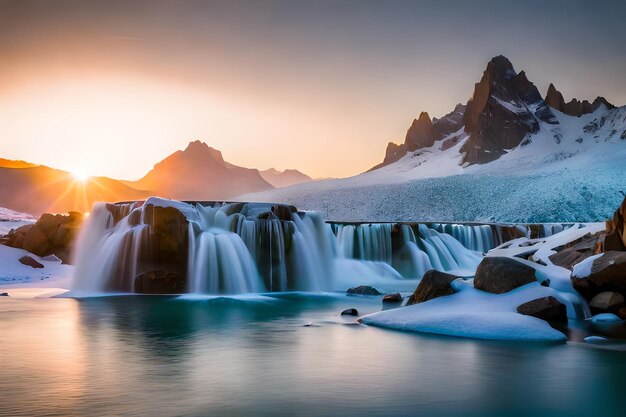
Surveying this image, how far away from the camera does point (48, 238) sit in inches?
1791

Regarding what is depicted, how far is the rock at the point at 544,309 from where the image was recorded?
19.7m

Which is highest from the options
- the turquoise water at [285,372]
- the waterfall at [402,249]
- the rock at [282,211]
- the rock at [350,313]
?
the rock at [282,211]

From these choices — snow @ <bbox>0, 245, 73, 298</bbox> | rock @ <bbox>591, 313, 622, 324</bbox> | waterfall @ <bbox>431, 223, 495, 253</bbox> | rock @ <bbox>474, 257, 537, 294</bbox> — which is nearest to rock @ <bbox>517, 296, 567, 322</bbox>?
rock @ <bbox>474, 257, 537, 294</bbox>

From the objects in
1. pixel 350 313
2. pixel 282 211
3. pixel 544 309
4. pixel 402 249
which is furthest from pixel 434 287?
pixel 402 249

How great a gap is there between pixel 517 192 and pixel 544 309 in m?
118

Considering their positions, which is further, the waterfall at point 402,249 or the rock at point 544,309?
the waterfall at point 402,249

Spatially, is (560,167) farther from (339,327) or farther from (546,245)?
(339,327)

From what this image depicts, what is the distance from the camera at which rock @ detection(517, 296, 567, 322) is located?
19.7 metres

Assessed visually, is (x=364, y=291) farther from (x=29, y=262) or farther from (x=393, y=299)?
(x=29, y=262)

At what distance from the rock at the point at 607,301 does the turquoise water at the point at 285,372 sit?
19.1 ft

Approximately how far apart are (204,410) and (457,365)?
6360 mm

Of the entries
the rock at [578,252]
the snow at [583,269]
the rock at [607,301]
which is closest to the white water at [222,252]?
the rock at [578,252]

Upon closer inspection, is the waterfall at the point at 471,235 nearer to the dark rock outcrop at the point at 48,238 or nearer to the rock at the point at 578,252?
the rock at the point at 578,252

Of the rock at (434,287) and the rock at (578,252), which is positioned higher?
the rock at (578,252)
